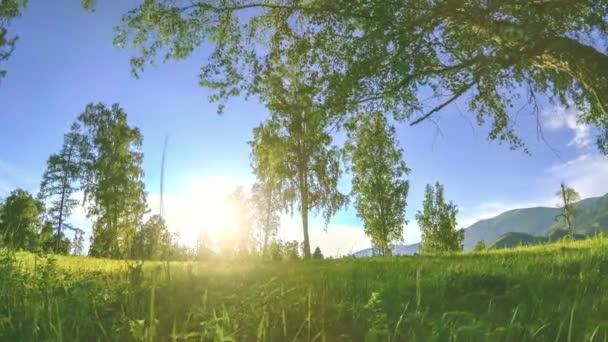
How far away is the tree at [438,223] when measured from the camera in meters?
81.5

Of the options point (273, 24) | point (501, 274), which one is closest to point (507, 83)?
point (273, 24)

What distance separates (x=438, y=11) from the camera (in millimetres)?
11500

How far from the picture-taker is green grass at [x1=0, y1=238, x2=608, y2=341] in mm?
3289

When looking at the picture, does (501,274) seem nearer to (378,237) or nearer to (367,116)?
(367,116)

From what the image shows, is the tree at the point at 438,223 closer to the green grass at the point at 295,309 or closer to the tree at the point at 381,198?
the tree at the point at 381,198

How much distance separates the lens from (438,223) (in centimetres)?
8281

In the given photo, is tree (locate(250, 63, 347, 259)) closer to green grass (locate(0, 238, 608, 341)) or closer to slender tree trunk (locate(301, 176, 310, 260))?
slender tree trunk (locate(301, 176, 310, 260))

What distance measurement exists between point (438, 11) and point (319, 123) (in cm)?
408

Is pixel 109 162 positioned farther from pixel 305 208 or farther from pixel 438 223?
pixel 438 223

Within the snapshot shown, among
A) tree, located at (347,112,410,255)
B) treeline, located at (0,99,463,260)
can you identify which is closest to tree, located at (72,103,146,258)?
treeline, located at (0,99,463,260)

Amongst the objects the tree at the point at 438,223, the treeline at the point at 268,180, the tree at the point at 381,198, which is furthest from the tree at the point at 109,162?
the tree at the point at 438,223

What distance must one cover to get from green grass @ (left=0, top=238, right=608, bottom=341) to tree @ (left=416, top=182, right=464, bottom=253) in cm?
7632

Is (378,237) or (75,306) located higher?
(378,237)

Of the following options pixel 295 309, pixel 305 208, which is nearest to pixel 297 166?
pixel 305 208
